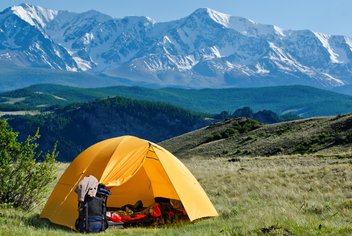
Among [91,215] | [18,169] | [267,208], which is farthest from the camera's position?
[18,169]

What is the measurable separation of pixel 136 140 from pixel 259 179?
969cm

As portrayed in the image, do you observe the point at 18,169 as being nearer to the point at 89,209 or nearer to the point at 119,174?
the point at 119,174

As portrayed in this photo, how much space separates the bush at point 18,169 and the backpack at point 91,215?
3.19 meters

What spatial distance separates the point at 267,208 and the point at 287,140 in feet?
156

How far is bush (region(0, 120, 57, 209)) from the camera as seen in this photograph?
1682 centimetres

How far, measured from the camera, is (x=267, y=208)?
15828 millimetres

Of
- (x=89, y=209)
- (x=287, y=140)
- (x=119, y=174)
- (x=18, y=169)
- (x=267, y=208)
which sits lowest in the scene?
(x=287, y=140)

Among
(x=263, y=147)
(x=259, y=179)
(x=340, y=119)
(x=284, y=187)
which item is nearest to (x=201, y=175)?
(x=259, y=179)

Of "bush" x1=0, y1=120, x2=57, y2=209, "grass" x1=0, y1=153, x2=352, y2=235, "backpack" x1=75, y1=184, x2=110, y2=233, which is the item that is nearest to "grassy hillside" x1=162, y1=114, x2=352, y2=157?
"grass" x1=0, y1=153, x2=352, y2=235

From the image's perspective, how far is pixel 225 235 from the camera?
1126 centimetres

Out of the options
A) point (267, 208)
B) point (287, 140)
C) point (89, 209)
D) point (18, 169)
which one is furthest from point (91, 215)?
point (287, 140)

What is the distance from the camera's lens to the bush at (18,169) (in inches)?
662

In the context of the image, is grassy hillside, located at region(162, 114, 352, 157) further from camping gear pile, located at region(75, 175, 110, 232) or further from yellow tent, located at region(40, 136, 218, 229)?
camping gear pile, located at region(75, 175, 110, 232)

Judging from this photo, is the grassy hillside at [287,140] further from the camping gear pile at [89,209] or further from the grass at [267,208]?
the camping gear pile at [89,209]
